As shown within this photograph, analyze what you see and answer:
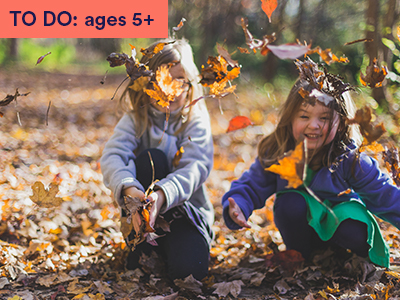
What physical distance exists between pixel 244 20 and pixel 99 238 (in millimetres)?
1654

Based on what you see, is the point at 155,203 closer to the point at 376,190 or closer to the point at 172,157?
the point at 172,157

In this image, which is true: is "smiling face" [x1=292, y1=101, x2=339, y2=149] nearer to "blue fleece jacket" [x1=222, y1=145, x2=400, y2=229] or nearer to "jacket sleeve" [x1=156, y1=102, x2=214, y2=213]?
Result: "blue fleece jacket" [x1=222, y1=145, x2=400, y2=229]

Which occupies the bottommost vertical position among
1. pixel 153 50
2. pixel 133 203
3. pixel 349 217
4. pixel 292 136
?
pixel 349 217

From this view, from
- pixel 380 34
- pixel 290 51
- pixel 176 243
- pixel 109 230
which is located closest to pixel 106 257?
pixel 109 230

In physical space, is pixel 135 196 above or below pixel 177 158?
below

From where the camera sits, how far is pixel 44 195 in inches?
60.8

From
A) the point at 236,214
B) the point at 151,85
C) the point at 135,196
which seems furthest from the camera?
the point at 151,85

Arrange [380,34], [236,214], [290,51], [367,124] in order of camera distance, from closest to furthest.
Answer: [290,51], [367,124], [236,214], [380,34]

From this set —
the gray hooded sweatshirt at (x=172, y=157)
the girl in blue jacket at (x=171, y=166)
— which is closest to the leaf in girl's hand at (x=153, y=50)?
the girl in blue jacket at (x=171, y=166)

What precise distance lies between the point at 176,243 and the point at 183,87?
2.46ft

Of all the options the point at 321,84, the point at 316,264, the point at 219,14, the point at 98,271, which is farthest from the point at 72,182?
the point at 219,14

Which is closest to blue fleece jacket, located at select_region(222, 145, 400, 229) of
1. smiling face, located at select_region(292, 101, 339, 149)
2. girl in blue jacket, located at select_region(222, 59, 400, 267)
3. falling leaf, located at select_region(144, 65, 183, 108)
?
girl in blue jacket, located at select_region(222, 59, 400, 267)

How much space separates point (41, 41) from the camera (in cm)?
1917

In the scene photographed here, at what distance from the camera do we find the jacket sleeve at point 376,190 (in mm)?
1617
